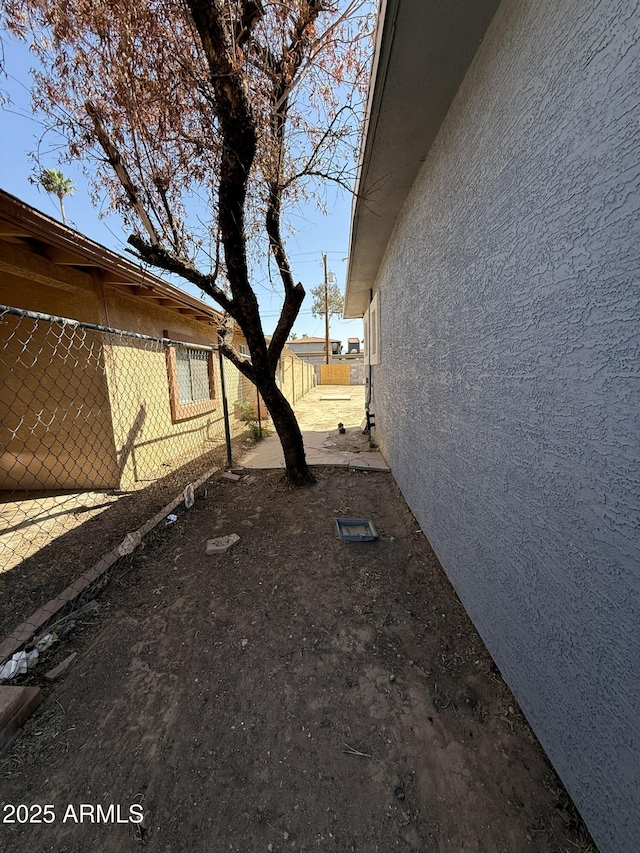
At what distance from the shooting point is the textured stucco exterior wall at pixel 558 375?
2.76ft

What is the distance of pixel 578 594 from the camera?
3.28 ft

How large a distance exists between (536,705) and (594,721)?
0.36 m

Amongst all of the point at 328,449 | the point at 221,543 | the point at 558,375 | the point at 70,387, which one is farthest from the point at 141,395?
the point at 558,375

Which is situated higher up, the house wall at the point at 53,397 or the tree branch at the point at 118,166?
the tree branch at the point at 118,166

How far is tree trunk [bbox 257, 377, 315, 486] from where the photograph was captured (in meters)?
4.00

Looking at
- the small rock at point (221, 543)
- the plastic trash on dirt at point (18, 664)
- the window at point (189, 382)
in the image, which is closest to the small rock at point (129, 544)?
the small rock at point (221, 543)

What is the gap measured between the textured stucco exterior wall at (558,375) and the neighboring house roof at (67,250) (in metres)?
3.20

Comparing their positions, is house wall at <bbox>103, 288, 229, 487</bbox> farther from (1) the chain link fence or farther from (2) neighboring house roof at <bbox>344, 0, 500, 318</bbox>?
(2) neighboring house roof at <bbox>344, 0, 500, 318</bbox>

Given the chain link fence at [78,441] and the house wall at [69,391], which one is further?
the house wall at [69,391]

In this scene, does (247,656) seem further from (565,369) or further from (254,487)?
(254,487)

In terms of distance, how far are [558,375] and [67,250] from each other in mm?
4015

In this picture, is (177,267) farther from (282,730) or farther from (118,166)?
(282,730)

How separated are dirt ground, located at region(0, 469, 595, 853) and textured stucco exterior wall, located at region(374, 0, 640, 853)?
0.22 metres

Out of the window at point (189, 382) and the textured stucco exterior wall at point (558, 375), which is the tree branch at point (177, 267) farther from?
the textured stucco exterior wall at point (558, 375)
